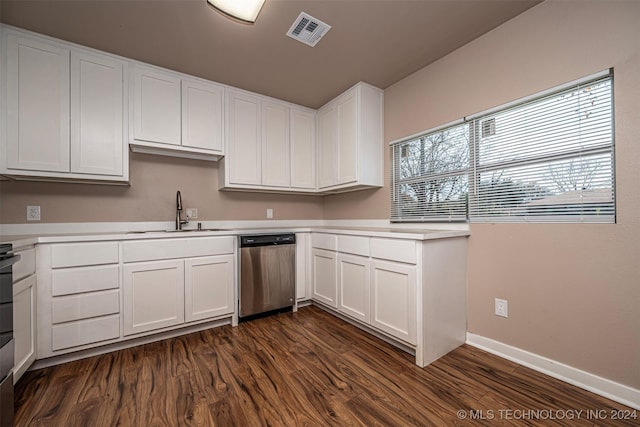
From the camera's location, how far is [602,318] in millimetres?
1577

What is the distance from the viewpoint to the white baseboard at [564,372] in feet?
4.88

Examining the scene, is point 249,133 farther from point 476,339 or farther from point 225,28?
point 476,339

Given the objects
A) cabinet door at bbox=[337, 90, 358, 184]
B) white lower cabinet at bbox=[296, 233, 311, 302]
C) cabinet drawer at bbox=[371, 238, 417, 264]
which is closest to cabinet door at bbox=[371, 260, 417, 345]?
cabinet drawer at bbox=[371, 238, 417, 264]

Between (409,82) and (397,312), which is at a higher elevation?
(409,82)

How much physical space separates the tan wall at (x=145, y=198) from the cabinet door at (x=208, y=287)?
755 mm

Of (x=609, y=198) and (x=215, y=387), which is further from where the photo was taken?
(x=215, y=387)

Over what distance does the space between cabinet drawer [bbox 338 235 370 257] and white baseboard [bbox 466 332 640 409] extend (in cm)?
109

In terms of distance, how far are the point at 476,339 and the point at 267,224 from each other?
8.33 ft

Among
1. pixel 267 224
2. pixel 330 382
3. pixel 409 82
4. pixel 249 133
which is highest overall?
pixel 409 82

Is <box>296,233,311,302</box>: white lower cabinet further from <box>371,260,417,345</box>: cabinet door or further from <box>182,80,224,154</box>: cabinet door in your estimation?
<box>182,80,224,154</box>: cabinet door

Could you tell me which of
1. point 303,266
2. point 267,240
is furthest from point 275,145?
point 303,266

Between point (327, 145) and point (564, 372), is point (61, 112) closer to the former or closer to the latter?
point (327, 145)

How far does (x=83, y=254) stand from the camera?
2000 mm

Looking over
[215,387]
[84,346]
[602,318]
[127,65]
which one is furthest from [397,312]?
[127,65]
